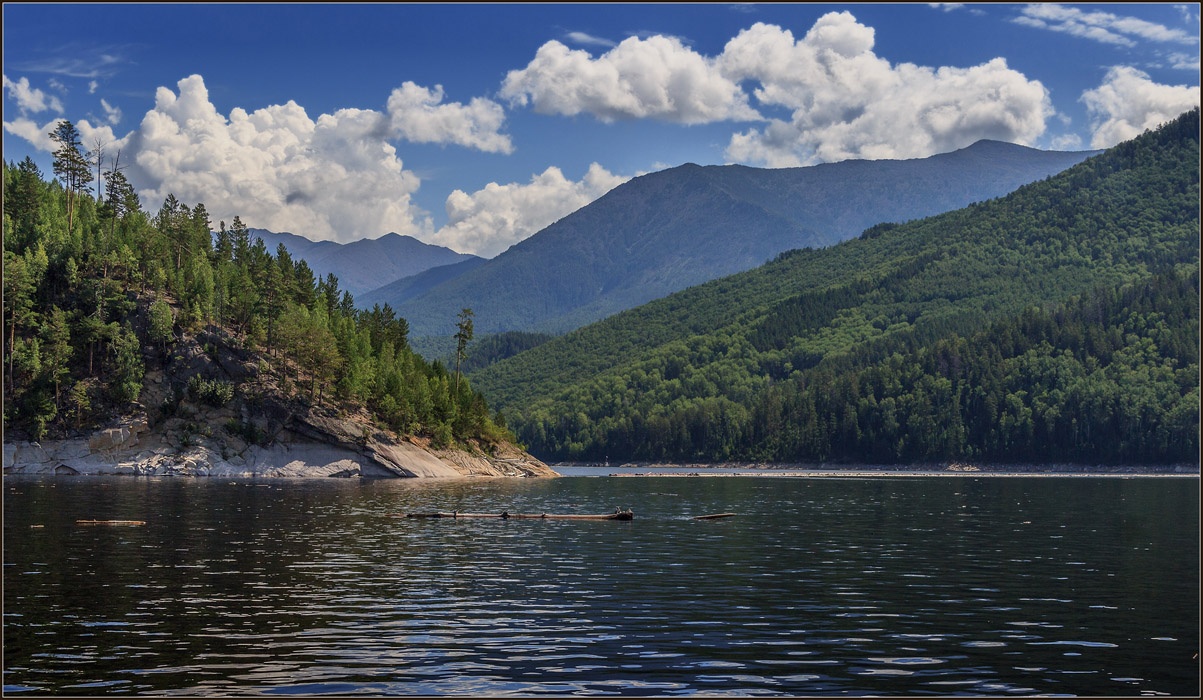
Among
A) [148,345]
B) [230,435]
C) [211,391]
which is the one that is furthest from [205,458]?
[148,345]

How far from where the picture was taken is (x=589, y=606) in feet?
142

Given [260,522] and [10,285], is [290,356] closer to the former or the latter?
[10,285]

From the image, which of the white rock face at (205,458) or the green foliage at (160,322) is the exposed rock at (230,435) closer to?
the white rock face at (205,458)

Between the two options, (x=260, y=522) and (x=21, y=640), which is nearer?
(x=21, y=640)

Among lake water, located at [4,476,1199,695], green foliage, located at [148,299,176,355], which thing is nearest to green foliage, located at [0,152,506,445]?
green foliage, located at [148,299,176,355]

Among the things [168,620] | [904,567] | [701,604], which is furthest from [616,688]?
[904,567]

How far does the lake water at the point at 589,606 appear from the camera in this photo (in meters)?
30.2

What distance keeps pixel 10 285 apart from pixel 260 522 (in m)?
110

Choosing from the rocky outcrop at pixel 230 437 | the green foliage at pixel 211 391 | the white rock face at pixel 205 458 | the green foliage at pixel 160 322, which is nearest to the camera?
the white rock face at pixel 205 458

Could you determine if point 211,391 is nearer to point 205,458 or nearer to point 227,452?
point 227,452

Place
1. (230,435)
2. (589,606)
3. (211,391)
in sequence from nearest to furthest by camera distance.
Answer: (589,606) → (230,435) → (211,391)

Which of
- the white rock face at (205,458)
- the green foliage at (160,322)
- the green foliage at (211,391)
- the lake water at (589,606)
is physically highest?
the green foliage at (160,322)

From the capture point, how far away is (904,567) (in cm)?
5691

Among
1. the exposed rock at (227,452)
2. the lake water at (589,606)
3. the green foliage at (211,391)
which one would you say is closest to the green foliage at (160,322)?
the green foliage at (211,391)
